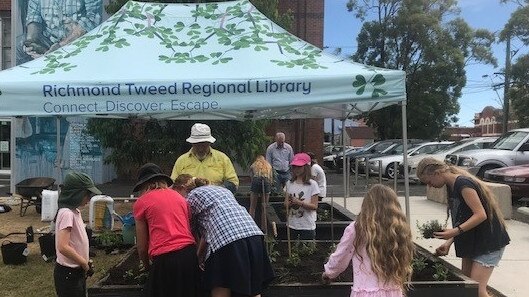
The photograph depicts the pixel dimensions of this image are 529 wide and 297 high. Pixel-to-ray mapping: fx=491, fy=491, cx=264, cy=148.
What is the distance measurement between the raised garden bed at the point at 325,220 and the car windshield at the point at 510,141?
8244mm

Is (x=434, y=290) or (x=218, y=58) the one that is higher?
(x=218, y=58)

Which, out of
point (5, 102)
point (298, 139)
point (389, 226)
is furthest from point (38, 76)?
point (298, 139)

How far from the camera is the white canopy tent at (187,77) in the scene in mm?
4895

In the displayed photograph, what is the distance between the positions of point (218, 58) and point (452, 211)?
3.00 metres

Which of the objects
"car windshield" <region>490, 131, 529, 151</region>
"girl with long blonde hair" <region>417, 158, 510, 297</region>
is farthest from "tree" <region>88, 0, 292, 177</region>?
"car windshield" <region>490, 131, 529, 151</region>

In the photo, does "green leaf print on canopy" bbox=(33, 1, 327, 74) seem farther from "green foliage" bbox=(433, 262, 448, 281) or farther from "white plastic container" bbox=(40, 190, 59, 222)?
"white plastic container" bbox=(40, 190, 59, 222)

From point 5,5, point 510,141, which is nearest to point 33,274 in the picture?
point 510,141

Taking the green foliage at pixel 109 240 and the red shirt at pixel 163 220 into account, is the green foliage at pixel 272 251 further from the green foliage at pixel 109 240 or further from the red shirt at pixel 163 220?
the green foliage at pixel 109 240

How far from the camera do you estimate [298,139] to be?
2219cm

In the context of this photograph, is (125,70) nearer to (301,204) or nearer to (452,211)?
(301,204)

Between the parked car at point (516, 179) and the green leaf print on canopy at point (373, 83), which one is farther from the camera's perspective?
the parked car at point (516, 179)

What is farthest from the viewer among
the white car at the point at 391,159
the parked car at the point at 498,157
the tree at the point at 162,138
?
the white car at the point at 391,159

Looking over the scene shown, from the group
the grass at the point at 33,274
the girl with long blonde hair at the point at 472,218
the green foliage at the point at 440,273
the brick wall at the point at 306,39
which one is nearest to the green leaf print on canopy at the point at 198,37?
the girl with long blonde hair at the point at 472,218

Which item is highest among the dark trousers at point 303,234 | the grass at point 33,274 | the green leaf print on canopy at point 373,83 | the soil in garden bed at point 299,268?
the green leaf print on canopy at point 373,83
